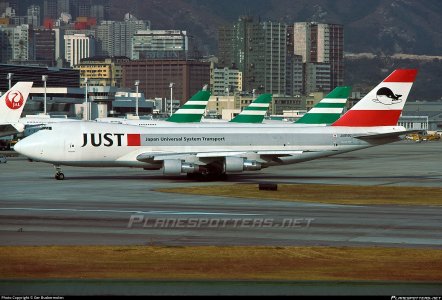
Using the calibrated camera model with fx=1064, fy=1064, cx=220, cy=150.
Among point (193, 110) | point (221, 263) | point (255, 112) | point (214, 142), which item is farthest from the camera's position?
point (255, 112)

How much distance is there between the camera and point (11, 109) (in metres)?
102

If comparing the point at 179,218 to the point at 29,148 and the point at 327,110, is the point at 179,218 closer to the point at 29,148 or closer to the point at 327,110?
the point at 29,148

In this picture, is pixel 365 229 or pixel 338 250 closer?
pixel 338 250

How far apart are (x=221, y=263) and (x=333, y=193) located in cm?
2693

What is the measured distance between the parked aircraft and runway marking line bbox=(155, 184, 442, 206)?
4.80 metres

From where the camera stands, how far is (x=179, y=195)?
5597 centimetres

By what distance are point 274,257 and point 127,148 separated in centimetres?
3447

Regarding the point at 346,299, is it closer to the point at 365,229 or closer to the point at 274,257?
the point at 274,257

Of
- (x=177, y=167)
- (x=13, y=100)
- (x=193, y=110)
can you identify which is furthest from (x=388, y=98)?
(x=193, y=110)

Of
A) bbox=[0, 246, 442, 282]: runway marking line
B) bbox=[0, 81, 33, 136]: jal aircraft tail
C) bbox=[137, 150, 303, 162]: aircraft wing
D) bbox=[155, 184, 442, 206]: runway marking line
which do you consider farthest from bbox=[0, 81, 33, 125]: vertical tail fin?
bbox=[0, 246, 442, 282]: runway marking line

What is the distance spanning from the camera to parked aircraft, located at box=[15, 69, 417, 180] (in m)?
66.1

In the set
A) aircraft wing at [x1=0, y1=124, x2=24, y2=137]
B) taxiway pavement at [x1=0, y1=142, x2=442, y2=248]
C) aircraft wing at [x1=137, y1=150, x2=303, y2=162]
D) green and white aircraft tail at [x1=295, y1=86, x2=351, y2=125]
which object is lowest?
taxiway pavement at [x1=0, y1=142, x2=442, y2=248]

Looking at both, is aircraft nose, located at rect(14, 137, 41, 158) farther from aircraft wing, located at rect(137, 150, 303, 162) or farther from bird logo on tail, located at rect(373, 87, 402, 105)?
bird logo on tail, located at rect(373, 87, 402, 105)

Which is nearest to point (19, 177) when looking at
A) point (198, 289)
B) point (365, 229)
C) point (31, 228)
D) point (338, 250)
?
point (31, 228)
